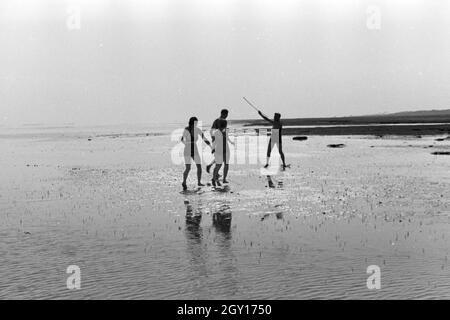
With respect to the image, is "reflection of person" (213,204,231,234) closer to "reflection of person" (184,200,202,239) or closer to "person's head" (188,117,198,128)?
"reflection of person" (184,200,202,239)

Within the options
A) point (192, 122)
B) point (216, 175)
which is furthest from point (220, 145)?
point (192, 122)

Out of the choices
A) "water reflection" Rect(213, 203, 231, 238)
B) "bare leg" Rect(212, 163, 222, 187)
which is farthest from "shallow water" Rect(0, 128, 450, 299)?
"bare leg" Rect(212, 163, 222, 187)

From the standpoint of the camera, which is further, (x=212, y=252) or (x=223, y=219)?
(x=223, y=219)

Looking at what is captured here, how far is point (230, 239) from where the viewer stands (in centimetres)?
1010

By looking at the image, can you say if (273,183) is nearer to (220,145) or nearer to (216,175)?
(216,175)

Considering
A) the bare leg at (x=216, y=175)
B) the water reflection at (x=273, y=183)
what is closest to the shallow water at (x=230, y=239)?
the water reflection at (x=273, y=183)

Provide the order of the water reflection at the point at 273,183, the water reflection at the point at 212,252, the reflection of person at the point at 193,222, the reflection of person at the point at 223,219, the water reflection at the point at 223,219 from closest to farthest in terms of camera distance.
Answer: the water reflection at the point at 212,252 → the reflection of person at the point at 193,222 → the water reflection at the point at 223,219 → the reflection of person at the point at 223,219 → the water reflection at the point at 273,183

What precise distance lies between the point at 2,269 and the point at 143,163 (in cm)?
2260

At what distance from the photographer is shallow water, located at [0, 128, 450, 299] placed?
23.7 feet

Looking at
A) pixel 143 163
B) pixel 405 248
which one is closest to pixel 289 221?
pixel 405 248

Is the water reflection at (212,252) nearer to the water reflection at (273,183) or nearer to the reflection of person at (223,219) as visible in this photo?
the reflection of person at (223,219)

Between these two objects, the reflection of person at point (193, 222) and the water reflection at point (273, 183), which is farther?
the water reflection at point (273, 183)

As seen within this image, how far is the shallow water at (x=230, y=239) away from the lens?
23.7 ft
